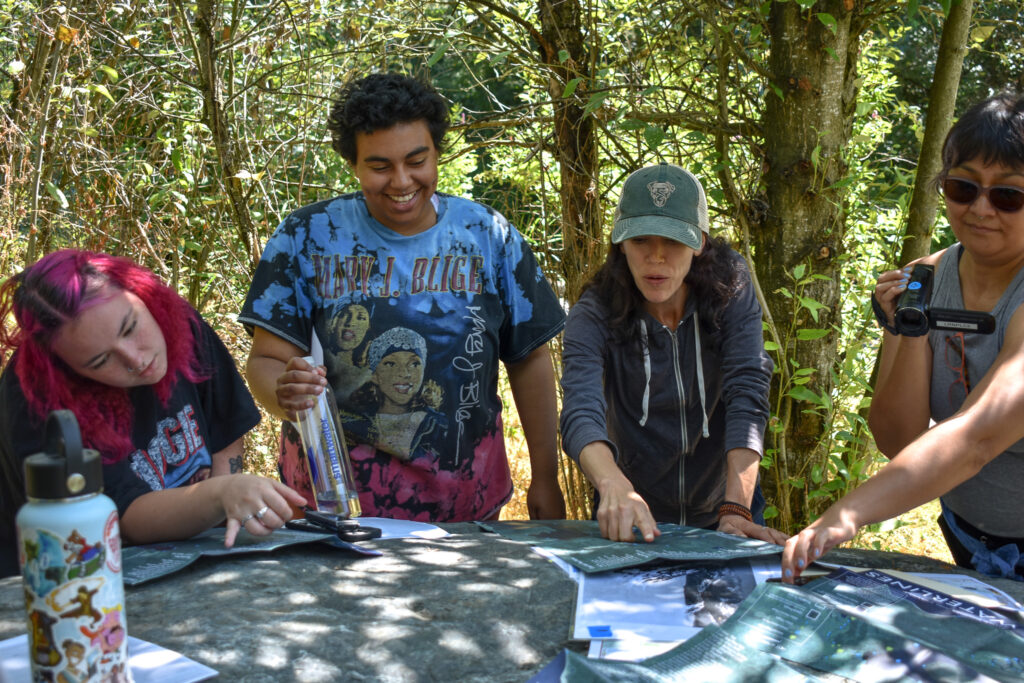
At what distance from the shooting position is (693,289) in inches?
105

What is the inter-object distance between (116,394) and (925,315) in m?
1.92

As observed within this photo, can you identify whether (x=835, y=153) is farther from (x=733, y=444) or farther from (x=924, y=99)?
(x=924, y=99)

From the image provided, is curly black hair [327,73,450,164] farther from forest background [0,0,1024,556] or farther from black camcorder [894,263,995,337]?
black camcorder [894,263,995,337]

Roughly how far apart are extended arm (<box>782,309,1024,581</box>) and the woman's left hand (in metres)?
0.35

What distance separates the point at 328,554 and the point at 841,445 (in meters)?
2.47

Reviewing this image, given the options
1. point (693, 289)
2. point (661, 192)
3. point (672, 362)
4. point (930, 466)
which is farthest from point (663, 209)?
point (930, 466)

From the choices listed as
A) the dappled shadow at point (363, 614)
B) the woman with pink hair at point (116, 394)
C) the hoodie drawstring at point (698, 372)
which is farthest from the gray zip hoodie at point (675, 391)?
the woman with pink hair at point (116, 394)

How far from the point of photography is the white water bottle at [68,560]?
1.23 metres

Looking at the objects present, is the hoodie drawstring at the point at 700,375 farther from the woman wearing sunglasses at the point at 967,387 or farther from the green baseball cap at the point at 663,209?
the woman wearing sunglasses at the point at 967,387

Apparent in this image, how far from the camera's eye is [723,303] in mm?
2598

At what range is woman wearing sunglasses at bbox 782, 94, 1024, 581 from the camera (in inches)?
74.5

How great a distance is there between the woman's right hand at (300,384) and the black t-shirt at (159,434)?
0.68 ft

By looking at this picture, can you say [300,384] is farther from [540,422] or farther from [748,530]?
[748,530]

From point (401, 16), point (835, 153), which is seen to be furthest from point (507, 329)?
point (401, 16)
